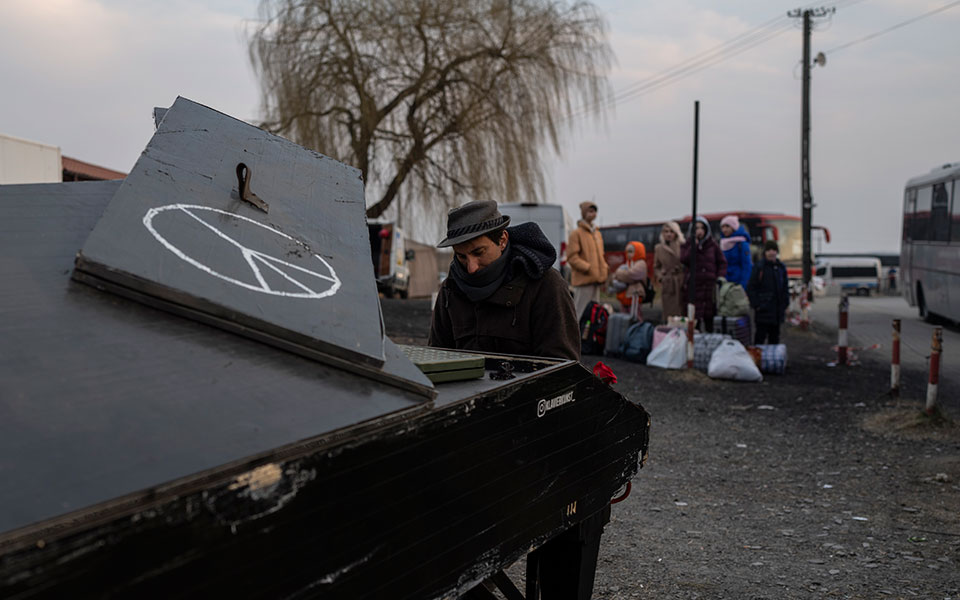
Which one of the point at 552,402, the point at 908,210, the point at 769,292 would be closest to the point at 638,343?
the point at 769,292

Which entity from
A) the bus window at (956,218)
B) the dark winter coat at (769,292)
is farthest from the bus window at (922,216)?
the dark winter coat at (769,292)

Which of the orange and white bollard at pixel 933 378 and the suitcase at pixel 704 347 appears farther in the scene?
the suitcase at pixel 704 347

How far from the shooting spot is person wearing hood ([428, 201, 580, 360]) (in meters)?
3.24

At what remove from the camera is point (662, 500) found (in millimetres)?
5457

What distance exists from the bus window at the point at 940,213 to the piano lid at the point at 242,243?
1700cm

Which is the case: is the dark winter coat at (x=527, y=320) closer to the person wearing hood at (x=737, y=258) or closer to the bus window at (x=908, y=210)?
the person wearing hood at (x=737, y=258)

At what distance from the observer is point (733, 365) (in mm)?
9734

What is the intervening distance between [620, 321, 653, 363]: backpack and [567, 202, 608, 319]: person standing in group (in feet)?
2.22

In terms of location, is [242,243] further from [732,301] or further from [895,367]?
[732,301]

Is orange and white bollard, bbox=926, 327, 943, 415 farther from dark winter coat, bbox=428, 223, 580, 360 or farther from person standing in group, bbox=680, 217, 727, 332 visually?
dark winter coat, bbox=428, 223, 580, 360

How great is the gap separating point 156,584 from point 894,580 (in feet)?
12.4

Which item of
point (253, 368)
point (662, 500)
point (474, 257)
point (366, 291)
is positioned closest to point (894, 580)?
point (662, 500)

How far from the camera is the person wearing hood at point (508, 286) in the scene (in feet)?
10.6

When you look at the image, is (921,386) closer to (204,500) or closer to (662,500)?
(662,500)
